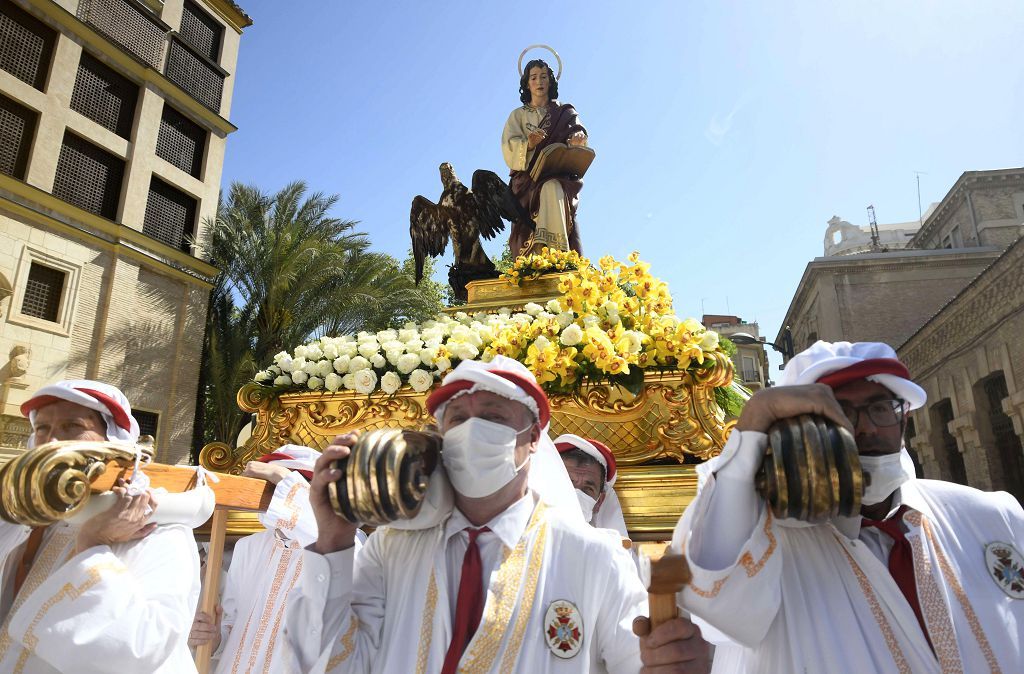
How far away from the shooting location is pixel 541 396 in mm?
2232

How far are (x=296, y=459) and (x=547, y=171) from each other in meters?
6.01

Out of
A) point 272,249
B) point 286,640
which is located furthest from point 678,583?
point 272,249

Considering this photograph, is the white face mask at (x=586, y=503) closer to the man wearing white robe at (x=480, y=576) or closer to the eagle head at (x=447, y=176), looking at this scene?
the man wearing white robe at (x=480, y=576)

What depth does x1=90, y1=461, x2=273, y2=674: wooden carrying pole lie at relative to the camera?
5.95 ft

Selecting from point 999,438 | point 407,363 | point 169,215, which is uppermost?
point 169,215

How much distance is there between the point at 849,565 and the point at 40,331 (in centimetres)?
1979

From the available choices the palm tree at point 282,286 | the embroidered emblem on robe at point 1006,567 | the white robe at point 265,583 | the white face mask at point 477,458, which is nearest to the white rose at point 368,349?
the white robe at point 265,583

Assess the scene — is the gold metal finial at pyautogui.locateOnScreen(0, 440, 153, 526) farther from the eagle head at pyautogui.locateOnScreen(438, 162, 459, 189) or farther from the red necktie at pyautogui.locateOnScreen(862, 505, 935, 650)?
the eagle head at pyautogui.locateOnScreen(438, 162, 459, 189)

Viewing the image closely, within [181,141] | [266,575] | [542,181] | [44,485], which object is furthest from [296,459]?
[181,141]

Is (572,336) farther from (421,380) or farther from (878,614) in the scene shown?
(878,614)

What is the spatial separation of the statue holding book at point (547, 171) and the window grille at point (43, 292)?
14.4m

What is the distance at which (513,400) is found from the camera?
2145 mm

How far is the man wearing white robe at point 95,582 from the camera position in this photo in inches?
73.5

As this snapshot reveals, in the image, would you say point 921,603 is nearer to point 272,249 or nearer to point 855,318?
point 272,249
